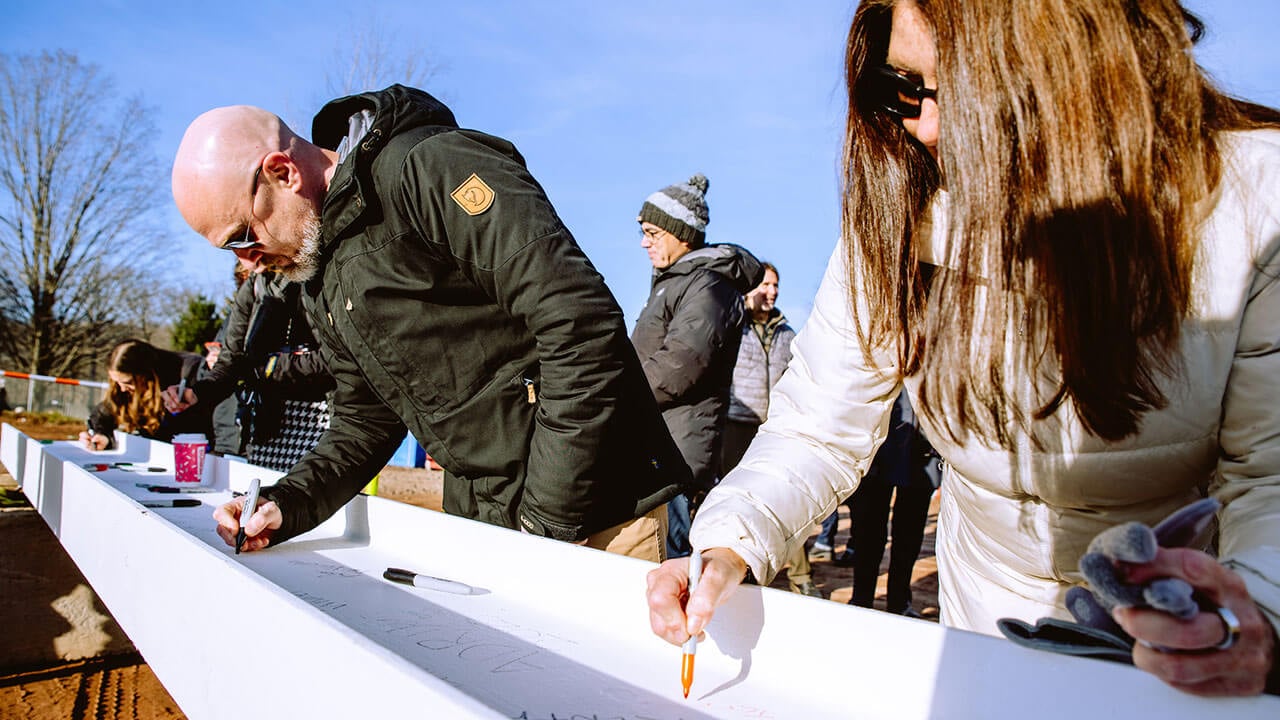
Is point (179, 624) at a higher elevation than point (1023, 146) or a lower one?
lower

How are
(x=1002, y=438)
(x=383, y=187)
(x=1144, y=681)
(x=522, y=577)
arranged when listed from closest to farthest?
(x=1144, y=681)
(x=1002, y=438)
(x=522, y=577)
(x=383, y=187)

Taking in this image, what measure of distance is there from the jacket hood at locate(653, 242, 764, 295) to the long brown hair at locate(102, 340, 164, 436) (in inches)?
144

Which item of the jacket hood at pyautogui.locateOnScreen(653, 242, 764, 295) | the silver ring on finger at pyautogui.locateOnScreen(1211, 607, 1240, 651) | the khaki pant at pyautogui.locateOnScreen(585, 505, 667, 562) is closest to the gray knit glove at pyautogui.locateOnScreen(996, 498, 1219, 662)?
the silver ring on finger at pyautogui.locateOnScreen(1211, 607, 1240, 651)

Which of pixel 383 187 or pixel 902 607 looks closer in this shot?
pixel 383 187

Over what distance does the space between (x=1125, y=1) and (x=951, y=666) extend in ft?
2.55

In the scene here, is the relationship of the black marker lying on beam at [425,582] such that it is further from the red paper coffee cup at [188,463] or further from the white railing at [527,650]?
the red paper coffee cup at [188,463]

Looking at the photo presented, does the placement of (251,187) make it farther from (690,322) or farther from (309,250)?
(690,322)

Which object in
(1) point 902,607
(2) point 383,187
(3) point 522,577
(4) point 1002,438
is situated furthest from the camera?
(1) point 902,607

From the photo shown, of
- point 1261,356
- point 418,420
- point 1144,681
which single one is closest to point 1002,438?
point 1261,356

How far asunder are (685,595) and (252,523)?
46.8 inches

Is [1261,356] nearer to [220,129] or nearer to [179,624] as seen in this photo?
[179,624]

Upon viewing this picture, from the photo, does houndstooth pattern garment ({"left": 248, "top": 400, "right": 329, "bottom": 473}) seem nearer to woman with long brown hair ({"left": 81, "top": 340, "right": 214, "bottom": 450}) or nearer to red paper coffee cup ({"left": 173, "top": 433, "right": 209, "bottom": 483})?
red paper coffee cup ({"left": 173, "top": 433, "right": 209, "bottom": 483})

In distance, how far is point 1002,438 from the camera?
3.51 feet

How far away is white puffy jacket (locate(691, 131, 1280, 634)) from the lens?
2.78 ft
